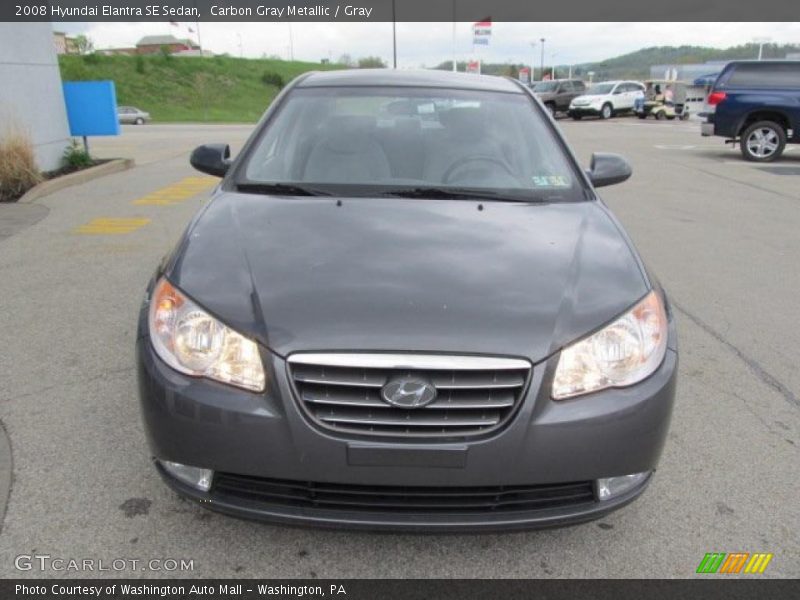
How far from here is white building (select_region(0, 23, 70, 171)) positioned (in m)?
9.65

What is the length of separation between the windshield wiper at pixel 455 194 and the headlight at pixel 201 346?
3.97 ft

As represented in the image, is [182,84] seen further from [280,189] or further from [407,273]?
[407,273]

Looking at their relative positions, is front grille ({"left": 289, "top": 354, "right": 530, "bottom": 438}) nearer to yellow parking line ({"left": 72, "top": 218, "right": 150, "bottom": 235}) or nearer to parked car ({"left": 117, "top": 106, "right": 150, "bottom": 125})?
yellow parking line ({"left": 72, "top": 218, "right": 150, "bottom": 235})

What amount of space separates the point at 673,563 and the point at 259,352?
5.34 ft

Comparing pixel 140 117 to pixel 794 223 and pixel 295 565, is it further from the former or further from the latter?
pixel 295 565

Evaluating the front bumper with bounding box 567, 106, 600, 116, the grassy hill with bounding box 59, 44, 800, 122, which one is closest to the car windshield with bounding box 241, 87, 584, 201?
the front bumper with bounding box 567, 106, 600, 116

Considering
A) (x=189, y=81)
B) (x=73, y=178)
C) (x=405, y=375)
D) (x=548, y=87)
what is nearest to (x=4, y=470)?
(x=405, y=375)

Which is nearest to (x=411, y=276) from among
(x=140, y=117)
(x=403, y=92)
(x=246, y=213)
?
(x=246, y=213)

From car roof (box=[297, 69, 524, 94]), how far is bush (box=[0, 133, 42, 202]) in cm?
668

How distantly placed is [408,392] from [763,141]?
15.0 meters

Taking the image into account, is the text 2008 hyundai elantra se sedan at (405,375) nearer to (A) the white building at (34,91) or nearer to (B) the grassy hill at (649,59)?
(A) the white building at (34,91)

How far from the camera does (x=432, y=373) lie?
206 cm

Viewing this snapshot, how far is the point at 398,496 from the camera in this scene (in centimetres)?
212

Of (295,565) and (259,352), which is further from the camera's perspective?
(295,565)
